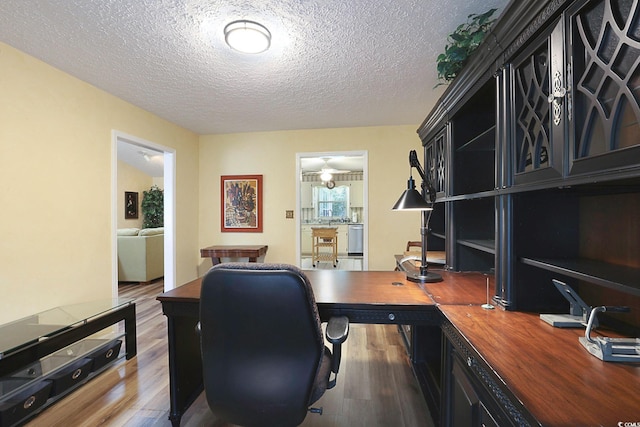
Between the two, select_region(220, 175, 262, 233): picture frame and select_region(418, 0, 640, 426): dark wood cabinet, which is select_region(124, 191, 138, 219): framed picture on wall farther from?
select_region(418, 0, 640, 426): dark wood cabinet

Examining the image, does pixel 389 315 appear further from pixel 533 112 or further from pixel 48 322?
pixel 48 322

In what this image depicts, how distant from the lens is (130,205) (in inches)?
273

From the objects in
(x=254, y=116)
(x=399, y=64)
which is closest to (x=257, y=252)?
(x=254, y=116)

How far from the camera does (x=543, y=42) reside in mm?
1017

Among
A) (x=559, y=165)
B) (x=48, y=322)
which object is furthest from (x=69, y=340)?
(x=559, y=165)

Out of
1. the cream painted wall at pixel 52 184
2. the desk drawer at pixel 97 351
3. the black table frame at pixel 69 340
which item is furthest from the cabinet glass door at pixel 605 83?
the cream painted wall at pixel 52 184

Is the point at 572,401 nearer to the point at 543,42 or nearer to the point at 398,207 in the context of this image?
the point at 543,42

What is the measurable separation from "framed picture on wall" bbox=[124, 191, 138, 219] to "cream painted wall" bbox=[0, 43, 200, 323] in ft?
14.9

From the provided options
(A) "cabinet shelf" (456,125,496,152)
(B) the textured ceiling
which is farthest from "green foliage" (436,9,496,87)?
(A) "cabinet shelf" (456,125,496,152)

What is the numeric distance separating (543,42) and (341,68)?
5.14 ft

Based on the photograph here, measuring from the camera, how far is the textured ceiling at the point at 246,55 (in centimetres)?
164

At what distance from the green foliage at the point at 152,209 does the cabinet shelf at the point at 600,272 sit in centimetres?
780

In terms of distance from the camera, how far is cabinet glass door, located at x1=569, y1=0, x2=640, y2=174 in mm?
705

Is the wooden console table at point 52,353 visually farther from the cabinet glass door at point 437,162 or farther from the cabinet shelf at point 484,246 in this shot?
the cabinet glass door at point 437,162
